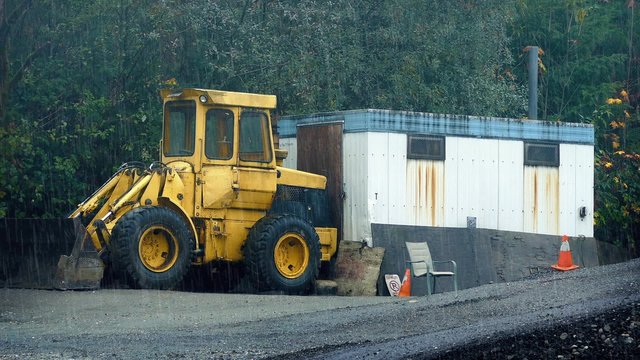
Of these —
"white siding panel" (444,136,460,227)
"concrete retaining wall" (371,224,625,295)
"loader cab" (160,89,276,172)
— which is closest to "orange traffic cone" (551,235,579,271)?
"concrete retaining wall" (371,224,625,295)

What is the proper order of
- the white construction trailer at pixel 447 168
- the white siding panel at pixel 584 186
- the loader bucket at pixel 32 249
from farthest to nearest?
the white siding panel at pixel 584 186 < the white construction trailer at pixel 447 168 < the loader bucket at pixel 32 249

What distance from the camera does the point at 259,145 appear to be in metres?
17.2

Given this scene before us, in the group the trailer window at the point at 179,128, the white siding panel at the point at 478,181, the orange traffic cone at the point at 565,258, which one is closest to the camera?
the trailer window at the point at 179,128

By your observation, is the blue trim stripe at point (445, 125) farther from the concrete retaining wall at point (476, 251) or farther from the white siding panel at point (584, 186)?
the concrete retaining wall at point (476, 251)

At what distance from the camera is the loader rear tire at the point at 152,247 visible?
50.6ft

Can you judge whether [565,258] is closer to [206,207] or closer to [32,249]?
[206,207]

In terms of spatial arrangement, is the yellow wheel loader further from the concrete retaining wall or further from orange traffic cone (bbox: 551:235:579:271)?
orange traffic cone (bbox: 551:235:579:271)

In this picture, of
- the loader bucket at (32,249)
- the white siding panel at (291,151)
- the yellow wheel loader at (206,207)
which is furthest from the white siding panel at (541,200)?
the loader bucket at (32,249)

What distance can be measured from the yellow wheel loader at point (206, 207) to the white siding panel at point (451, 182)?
2470 mm

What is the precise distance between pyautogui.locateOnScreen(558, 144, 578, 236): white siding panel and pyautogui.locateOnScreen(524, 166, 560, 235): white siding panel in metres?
0.11

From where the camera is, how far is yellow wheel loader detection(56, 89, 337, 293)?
51.6 feet

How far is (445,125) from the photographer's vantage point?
1883 cm

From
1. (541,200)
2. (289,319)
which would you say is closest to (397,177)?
(541,200)

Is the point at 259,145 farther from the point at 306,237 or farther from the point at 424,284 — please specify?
the point at 424,284
